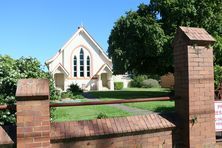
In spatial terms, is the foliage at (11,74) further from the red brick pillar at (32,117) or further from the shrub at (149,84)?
the shrub at (149,84)

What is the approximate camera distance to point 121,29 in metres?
29.3

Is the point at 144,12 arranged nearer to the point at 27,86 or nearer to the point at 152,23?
the point at 152,23

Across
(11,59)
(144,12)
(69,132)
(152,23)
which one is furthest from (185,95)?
(144,12)

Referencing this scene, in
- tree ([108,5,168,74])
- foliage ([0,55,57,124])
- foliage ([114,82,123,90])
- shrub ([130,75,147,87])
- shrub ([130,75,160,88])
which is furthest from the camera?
shrub ([130,75,147,87])

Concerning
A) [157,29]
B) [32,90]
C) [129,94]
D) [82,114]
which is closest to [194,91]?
[32,90]

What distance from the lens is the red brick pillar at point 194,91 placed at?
559 cm

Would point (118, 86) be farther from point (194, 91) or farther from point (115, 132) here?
point (115, 132)

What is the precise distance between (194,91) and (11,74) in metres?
4.28

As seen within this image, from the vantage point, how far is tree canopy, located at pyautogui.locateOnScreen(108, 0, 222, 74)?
26752 mm

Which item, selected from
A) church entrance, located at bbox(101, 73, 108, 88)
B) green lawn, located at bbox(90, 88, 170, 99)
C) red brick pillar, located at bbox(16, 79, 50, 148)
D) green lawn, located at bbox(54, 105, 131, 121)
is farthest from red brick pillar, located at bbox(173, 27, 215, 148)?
church entrance, located at bbox(101, 73, 108, 88)

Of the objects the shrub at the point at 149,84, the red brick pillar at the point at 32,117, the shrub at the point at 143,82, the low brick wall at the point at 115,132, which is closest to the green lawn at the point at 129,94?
the shrub at the point at 149,84

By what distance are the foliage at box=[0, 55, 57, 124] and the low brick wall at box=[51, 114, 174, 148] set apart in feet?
8.57

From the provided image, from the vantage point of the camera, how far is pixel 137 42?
2788cm

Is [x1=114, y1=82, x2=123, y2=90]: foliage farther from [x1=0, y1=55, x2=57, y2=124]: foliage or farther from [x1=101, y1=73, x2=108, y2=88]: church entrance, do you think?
[x1=0, y1=55, x2=57, y2=124]: foliage
